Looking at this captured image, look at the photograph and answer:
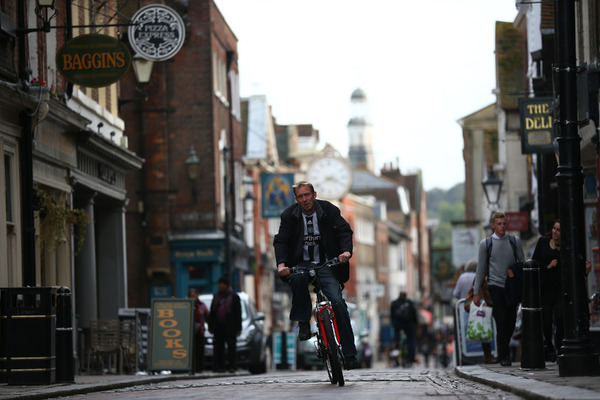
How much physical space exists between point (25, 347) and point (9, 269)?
4.25 metres

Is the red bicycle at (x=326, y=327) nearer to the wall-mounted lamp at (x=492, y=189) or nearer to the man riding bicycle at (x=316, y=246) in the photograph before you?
the man riding bicycle at (x=316, y=246)

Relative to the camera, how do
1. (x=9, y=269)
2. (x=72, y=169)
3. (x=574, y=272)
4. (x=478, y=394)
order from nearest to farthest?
1. (x=478, y=394)
2. (x=574, y=272)
3. (x=9, y=269)
4. (x=72, y=169)

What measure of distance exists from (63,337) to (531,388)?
6453 millimetres

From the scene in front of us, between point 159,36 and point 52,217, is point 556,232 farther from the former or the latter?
point 159,36

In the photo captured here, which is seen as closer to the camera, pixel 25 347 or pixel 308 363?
pixel 25 347

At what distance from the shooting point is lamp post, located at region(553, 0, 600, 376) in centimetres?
1228

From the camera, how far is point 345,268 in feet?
41.1

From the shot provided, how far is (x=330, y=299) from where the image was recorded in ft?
41.0

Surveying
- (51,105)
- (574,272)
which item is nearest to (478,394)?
(574,272)

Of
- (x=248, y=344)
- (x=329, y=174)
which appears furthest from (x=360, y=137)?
(x=248, y=344)

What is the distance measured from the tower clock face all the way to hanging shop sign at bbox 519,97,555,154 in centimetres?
4600

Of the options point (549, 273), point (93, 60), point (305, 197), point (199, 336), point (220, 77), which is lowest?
point (199, 336)

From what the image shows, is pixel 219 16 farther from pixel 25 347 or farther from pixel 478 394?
pixel 478 394

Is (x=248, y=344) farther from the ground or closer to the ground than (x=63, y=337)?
closer to the ground
